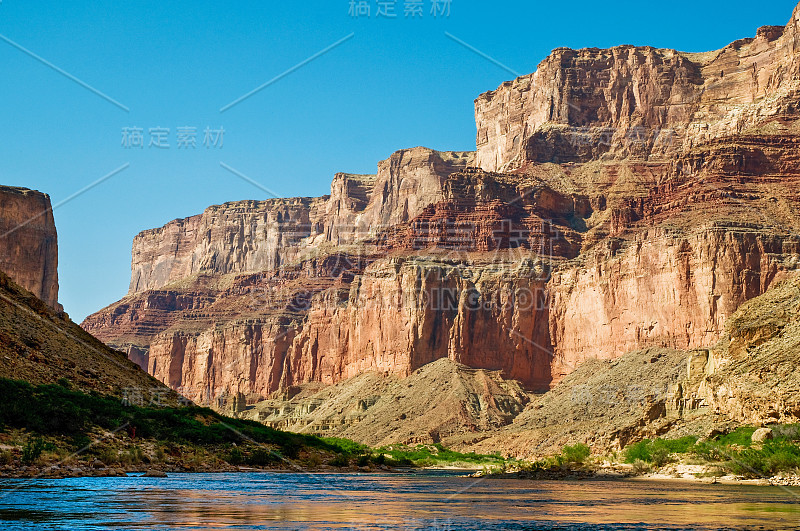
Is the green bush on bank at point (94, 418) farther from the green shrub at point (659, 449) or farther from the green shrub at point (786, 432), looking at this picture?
the green shrub at point (786, 432)

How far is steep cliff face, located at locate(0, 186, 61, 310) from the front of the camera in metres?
111

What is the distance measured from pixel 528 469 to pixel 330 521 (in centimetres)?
4746

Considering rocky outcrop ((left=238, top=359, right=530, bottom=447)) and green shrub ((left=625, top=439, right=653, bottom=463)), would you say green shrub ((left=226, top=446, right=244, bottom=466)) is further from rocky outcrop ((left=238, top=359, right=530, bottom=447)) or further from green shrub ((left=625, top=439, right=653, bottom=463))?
rocky outcrop ((left=238, top=359, right=530, bottom=447))

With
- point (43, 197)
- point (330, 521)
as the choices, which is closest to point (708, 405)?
point (330, 521)

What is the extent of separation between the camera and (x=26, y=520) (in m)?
31.8

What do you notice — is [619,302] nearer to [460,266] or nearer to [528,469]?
[460,266]

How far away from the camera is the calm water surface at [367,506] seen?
3356cm

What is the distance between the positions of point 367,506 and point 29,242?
82.5 metres

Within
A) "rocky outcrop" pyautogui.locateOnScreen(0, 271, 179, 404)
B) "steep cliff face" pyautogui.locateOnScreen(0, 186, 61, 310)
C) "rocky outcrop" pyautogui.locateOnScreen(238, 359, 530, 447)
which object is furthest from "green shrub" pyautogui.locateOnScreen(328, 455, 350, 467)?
"rocky outcrop" pyautogui.locateOnScreen(238, 359, 530, 447)

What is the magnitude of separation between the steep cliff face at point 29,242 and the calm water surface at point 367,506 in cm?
6218

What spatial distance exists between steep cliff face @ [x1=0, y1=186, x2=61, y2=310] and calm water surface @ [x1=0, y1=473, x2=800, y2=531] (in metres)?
62.2

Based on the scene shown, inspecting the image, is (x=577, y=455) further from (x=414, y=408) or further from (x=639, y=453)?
(x=414, y=408)

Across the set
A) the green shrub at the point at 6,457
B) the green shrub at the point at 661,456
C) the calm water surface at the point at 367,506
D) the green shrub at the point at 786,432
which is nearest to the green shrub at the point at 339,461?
the calm water surface at the point at 367,506

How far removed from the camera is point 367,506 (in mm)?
42250
